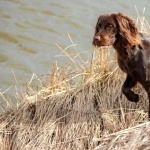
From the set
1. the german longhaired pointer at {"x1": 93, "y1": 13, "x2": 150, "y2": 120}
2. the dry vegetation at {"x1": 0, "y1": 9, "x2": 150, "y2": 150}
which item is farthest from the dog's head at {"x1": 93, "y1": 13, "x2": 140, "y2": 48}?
the dry vegetation at {"x1": 0, "y1": 9, "x2": 150, "y2": 150}

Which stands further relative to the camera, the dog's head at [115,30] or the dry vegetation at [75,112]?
the dry vegetation at [75,112]

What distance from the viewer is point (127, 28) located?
3709 mm

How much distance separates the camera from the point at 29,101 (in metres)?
4.58

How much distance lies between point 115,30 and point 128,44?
153 millimetres

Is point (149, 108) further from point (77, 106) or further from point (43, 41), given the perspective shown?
point (43, 41)

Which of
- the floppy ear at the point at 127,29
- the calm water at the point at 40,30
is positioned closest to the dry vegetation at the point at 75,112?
the floppy ear at the point at 127,29

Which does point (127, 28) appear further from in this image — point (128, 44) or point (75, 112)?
point (75, 112)

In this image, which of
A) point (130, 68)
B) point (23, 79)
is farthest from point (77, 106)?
point (23, 79)

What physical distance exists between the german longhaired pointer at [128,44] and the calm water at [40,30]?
236cm

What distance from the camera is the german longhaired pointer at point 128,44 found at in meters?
3.66

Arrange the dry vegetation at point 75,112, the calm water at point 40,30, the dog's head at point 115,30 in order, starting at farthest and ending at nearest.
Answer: the calm water at point 40,30 → the dry vegetation at point 75,112 → the dog's head at point 115,30

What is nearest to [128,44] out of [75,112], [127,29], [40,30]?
[127,29]

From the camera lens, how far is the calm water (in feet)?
22.7

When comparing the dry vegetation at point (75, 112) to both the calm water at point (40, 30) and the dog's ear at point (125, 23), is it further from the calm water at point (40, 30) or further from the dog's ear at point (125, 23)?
the calm water at point (40, 30)
